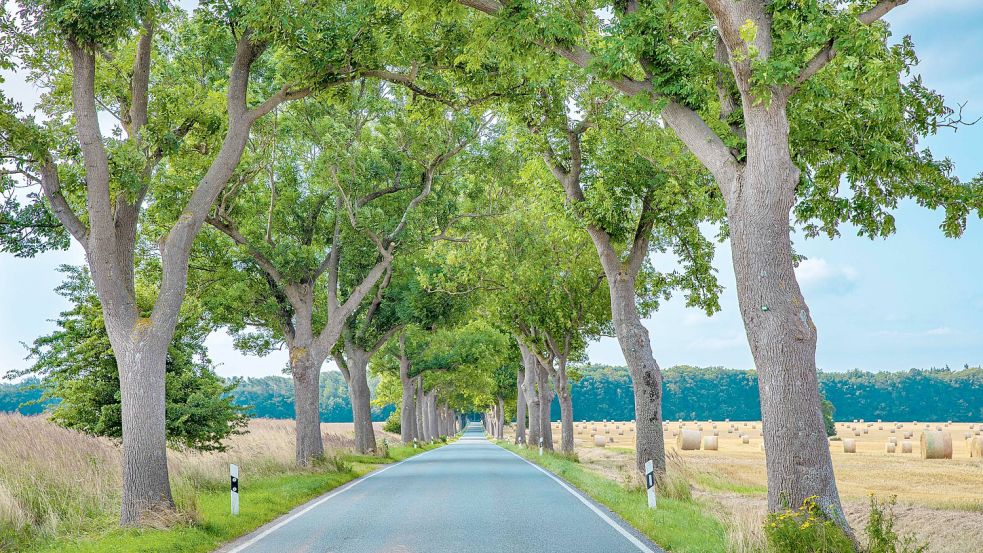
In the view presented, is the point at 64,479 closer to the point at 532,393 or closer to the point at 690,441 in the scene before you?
the point at 532,393

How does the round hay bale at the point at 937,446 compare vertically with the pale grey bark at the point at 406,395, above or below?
below

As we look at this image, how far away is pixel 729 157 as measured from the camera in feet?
28.7

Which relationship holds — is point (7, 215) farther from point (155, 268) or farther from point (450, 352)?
point (450, 352)

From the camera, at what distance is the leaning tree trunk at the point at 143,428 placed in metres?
10.6

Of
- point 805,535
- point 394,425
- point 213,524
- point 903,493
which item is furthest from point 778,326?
point 394,425

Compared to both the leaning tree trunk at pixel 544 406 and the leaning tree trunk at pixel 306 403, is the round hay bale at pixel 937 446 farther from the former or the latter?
the leaning tree trunk at pixel 306 403

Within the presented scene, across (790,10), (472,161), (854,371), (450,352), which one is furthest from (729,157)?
(854,371)

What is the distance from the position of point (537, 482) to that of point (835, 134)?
11.8 metres

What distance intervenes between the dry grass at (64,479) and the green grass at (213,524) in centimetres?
38

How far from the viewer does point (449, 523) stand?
38.3 feet

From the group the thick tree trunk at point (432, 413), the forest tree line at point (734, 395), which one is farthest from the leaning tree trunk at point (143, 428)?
the forest tree line at point (734, 395)

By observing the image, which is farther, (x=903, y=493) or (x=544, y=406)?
(x=544, y=406)

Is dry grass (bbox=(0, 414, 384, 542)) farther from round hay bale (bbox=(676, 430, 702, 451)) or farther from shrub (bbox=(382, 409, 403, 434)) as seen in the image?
shrub (bbox=(382, 409, 403, 434))

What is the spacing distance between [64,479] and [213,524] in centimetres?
294
